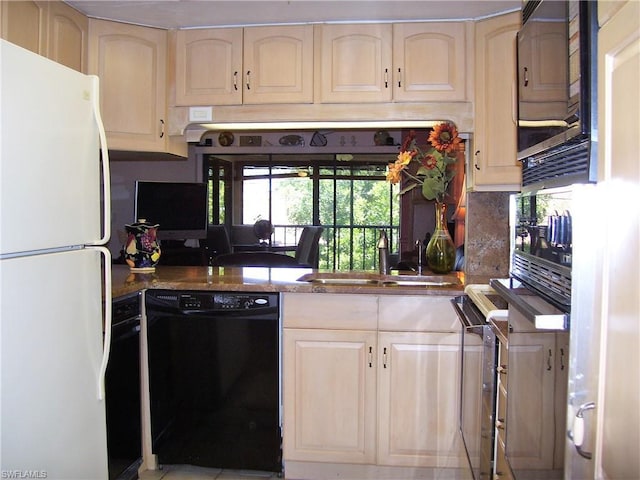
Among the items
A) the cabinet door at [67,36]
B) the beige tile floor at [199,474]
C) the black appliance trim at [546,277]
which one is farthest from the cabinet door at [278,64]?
the beige tile floor at [199,474]

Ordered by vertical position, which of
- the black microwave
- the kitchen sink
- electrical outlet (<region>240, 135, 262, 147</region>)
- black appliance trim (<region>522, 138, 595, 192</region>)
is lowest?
the kitchen sink

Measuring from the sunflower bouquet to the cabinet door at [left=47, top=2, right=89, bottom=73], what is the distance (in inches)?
61.2

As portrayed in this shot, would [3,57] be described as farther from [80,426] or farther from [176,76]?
[176,76]

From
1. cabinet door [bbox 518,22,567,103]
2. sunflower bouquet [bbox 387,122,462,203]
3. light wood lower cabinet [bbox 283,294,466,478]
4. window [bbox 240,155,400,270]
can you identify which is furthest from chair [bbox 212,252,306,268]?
window [bbox 240,155,400,270]

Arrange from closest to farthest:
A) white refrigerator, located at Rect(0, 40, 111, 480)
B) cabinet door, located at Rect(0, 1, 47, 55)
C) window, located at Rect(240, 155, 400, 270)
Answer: white refrigerator, located at Rect(0, 40, 111, 480) → cabinet door, located at Rect(0, 1, 47, 55) → window, located at Rect(240, 155, 400, 270)

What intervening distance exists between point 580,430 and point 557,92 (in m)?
0.66

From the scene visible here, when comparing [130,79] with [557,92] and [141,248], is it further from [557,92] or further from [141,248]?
[557,92]

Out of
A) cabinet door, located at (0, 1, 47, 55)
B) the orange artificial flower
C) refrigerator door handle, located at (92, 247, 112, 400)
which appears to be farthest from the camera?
the orange artificial flower

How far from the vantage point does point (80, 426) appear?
5.83 ft

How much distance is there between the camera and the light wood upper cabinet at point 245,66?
105 inches

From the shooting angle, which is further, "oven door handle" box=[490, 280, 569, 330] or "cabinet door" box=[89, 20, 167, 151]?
"cabinet door" box=[89, 20, 167, 151]

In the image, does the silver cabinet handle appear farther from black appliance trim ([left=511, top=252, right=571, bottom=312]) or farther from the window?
the window

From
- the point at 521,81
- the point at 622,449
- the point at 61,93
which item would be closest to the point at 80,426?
the point at 61,93

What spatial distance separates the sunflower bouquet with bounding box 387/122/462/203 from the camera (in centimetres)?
262
